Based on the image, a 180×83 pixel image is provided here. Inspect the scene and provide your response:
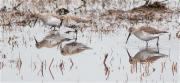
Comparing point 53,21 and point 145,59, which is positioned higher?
point 53,21

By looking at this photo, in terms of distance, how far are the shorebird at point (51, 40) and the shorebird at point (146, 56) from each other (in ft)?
2.47

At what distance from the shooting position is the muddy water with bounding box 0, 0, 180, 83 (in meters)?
6.07

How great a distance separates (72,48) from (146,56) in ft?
2.36

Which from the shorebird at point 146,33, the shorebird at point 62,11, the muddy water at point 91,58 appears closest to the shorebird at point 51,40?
the muddy water at point 91,58

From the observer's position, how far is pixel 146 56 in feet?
21.1

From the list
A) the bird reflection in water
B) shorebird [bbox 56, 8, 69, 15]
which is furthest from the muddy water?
shorebird [bbox 56, 8, 69, 15]

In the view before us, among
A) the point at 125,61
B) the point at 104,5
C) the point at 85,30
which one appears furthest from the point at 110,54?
the point at 104,5

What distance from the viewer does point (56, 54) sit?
21.3ft

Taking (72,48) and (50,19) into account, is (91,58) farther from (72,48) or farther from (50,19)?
(50,19)

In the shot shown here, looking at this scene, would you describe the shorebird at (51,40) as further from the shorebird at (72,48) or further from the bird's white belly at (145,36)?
the bird's white belly at (145,36)

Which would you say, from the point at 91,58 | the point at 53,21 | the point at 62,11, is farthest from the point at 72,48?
the point at 62,11

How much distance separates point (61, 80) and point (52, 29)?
111 cm

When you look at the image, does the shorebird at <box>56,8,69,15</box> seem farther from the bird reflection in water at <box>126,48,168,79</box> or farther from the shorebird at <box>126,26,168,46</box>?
the bird reflection in water at <box>126,48,168,79</box>

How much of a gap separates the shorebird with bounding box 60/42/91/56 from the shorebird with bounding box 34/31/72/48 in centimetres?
12
